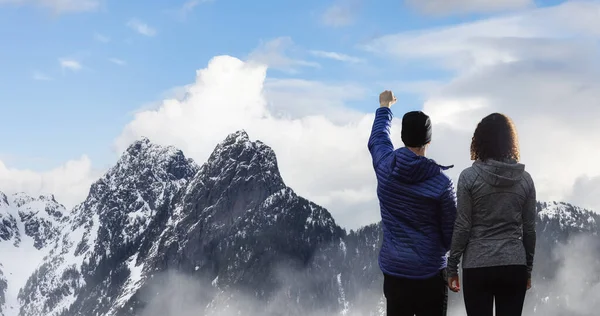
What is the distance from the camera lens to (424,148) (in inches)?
421

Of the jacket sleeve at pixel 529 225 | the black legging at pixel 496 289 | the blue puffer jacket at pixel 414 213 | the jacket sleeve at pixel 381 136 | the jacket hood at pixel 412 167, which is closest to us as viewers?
the jacket hood at pixel 412 167

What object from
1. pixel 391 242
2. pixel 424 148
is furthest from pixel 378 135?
pixel 391 242

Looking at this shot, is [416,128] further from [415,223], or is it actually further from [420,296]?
[420,296]

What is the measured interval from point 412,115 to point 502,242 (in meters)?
2.49

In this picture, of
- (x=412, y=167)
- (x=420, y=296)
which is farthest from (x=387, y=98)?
(x=420, y=296)

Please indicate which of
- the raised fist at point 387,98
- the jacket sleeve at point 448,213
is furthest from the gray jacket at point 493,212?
the raised fist at point 387,98

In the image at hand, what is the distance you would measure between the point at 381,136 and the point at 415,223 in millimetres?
1466

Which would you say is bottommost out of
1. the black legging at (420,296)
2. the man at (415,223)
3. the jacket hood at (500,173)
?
the black legging at (420,296)

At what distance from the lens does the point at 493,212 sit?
1127 centimetres

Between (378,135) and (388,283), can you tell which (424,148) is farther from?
(388,283)

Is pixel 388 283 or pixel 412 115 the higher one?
pixel 412 115

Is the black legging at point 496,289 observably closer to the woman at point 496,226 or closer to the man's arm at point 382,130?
the woman at point 496,226

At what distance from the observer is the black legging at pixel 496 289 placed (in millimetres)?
11258

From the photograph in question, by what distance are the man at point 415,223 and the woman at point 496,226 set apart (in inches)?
23.2
